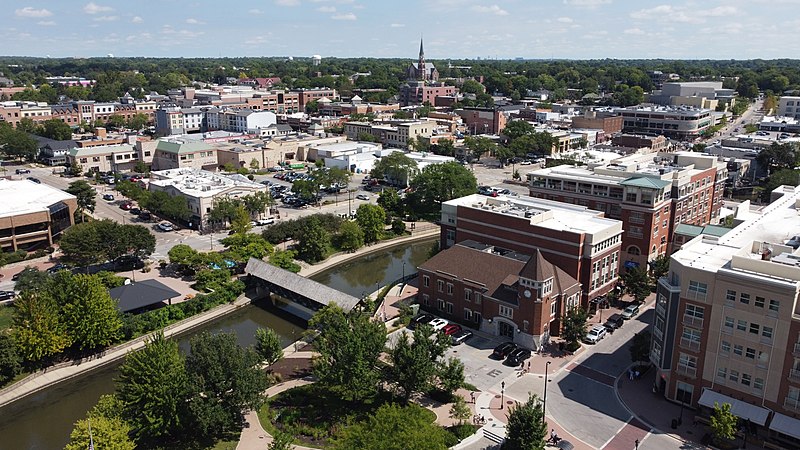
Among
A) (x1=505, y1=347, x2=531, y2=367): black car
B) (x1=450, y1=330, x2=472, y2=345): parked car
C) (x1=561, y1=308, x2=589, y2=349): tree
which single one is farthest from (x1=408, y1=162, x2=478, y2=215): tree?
(x1=505, y1=347, x2=531, y2=367): black car

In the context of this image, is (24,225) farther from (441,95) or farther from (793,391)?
(441,95)

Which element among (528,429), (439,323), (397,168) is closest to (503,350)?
(439,323)

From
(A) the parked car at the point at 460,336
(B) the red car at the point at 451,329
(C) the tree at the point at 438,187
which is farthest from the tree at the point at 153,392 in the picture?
(C) the tree at the point at 438,187

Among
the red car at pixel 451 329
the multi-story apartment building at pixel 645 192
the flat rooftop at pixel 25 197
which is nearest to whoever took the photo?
the red car at pixel 451 329

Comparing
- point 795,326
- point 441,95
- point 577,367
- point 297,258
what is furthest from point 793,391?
point 441,95

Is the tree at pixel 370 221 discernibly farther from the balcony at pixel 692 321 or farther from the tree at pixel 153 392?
the balcony at pixel 692 321

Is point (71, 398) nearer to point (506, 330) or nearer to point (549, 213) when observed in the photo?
point (506, 330)
